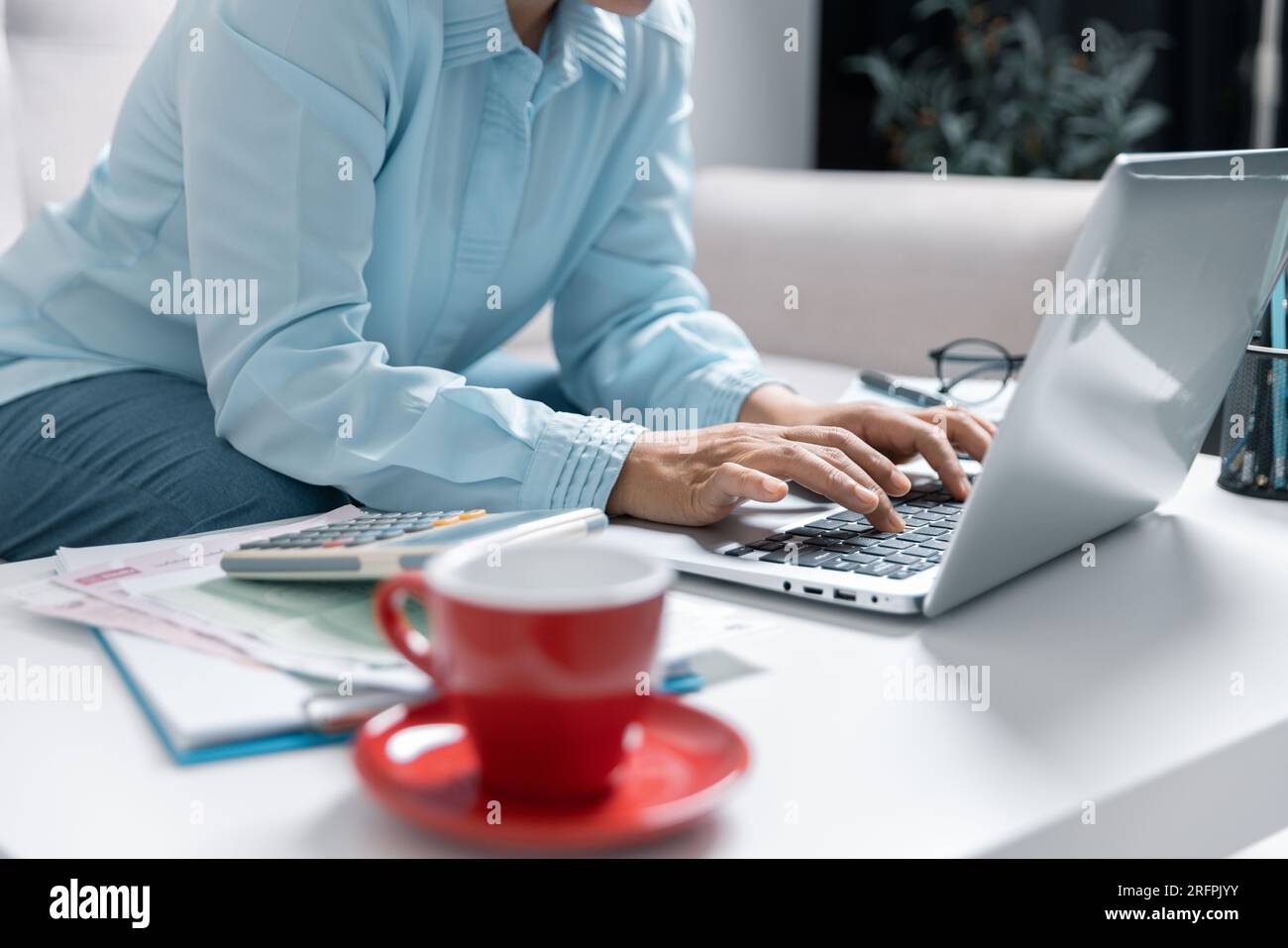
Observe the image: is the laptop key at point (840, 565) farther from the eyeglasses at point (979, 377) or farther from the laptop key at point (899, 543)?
the eyeglasses at point (979, 377)

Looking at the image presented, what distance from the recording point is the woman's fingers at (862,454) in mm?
754

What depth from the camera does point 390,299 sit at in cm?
100

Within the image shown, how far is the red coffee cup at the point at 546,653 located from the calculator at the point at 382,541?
14 centimetres

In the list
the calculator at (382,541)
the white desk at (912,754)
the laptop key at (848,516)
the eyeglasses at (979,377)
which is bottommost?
the white desk at (912,754)

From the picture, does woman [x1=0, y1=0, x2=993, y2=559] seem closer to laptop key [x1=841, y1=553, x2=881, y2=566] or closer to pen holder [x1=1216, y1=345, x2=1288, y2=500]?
laptop key [x1=841, y1=553, x2=881, y2=566]

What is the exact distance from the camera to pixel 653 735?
16.7 inches

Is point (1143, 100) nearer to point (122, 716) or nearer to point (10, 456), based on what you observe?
point (10, 456)

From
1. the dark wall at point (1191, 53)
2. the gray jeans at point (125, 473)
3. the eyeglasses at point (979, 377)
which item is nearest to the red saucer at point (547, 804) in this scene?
the gray jeans at point (125, 473)

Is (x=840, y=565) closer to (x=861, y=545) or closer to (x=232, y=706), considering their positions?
(x=861, y=545)

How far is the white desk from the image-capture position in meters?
0.39

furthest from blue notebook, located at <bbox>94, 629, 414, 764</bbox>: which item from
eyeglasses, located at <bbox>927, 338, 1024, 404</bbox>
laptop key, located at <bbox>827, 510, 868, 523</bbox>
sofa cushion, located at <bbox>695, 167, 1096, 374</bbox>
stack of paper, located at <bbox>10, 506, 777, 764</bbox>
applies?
sofa cushion, located at <bbox>695, 167, 1096, 374</bbox>

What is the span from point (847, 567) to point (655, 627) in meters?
0.26

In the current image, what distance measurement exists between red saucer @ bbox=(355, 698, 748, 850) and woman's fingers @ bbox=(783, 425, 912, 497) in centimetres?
35

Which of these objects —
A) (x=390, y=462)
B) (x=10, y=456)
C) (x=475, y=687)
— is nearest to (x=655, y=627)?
(x=475, y=687)
